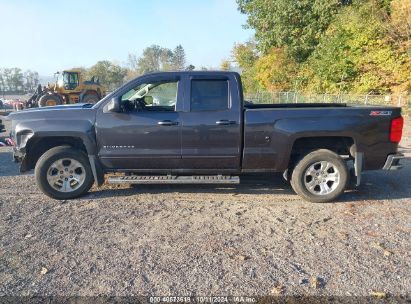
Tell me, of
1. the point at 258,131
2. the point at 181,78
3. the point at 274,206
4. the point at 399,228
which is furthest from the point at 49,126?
the point at 399,228

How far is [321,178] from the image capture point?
505 cm

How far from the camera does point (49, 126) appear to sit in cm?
493

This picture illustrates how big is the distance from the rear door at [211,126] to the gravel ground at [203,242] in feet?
2.08

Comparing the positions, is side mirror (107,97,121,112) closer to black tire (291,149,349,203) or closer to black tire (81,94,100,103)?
black tire (291,149,349,203)

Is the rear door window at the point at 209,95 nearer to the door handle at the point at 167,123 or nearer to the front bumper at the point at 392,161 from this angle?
the door handle at the point at 167,123

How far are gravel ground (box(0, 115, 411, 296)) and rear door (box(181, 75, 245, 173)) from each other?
63cm

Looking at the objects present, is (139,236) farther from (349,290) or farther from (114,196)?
(349,290)

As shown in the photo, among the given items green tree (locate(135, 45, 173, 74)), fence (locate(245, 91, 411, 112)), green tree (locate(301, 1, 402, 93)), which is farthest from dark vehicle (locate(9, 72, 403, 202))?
green tree (locate(135, 45, 173, 74))

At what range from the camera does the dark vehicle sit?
15.9 feet

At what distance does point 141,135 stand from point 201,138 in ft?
3.06

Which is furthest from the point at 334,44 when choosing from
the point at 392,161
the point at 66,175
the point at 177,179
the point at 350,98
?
the point at 66,175

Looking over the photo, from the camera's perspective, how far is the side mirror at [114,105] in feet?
15.8

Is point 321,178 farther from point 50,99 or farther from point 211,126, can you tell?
point 50,99

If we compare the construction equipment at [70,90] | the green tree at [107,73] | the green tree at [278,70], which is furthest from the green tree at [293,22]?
the green tree at [107,73]
